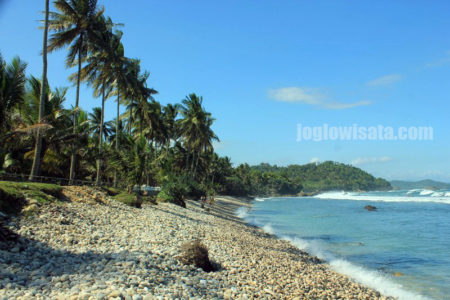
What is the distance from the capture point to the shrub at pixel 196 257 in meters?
8.50

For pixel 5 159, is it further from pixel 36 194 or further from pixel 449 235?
pixel 449 235

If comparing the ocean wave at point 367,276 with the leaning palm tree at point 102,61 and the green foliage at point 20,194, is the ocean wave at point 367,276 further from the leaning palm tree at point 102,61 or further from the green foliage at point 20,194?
the leaning palm tree at point 102,61

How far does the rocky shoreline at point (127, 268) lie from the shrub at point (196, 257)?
0.24 meters

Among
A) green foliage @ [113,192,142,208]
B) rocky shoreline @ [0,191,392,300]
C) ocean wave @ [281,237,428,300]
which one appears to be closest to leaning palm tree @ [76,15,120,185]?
green foliage @ [113,192,142,208]

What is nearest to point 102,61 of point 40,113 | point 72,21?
point 72,21

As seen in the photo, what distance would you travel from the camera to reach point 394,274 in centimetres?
1298

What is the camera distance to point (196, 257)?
8539mm

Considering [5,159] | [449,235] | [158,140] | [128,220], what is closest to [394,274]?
[128,220]

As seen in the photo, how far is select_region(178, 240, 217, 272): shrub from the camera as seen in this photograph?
850 centimetres

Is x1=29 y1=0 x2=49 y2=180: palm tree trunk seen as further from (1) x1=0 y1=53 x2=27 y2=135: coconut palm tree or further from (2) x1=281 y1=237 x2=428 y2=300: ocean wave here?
(2) x1=281 y1=237 x2=428 y2=300: ocean wave

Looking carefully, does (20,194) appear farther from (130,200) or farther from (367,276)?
(367,276)

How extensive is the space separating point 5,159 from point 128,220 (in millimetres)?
13023

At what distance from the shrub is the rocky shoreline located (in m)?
0.24

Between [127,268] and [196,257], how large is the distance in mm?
2101
